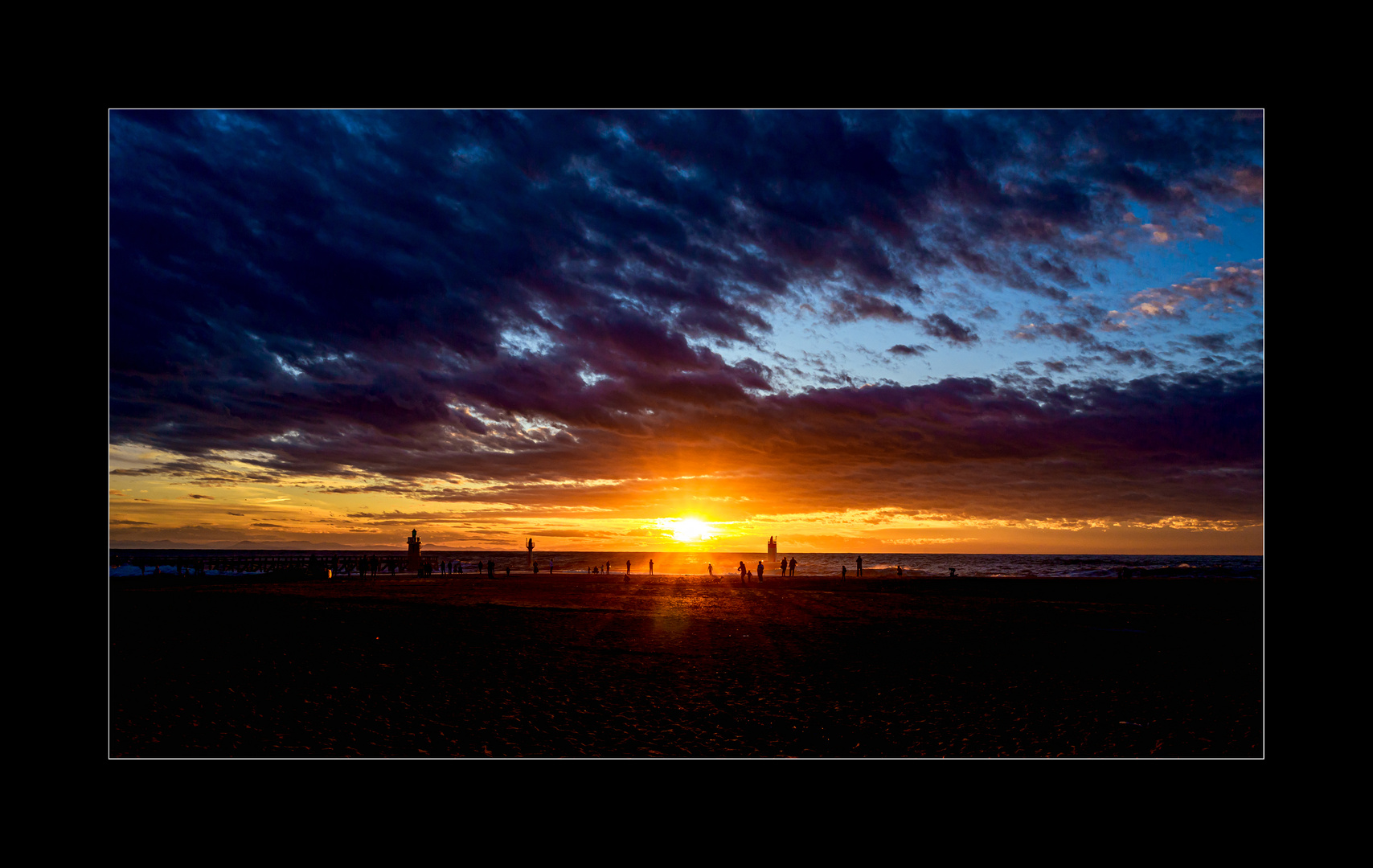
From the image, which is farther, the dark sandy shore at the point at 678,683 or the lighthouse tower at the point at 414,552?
the lighthouse tower at the point at 414,552

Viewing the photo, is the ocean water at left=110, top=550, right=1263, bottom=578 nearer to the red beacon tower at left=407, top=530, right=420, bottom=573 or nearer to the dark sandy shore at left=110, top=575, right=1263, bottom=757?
the red beacon tower at left=407, top=530, right=420, bottom=573

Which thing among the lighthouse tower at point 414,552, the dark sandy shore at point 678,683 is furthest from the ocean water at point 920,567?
the dark sandy shore at point 678,683

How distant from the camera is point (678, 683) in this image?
1348 centimetres

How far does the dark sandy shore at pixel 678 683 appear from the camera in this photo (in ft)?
32.7

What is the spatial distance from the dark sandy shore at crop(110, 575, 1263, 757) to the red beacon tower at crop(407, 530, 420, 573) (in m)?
41.2

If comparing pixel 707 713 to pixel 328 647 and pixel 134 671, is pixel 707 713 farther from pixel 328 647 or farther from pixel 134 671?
pixel 134 671

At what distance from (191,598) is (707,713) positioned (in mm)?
32486

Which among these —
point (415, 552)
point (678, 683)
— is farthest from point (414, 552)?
point (678, 683)

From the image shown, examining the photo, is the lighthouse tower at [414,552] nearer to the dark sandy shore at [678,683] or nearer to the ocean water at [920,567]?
the ocean water at [920,567]

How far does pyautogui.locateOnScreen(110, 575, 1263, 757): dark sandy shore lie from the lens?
9977 mm

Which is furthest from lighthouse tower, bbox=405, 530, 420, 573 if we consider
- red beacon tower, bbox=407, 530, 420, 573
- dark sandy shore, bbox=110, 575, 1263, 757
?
dark sandy shore, bbox=110, 575, 1263, 757

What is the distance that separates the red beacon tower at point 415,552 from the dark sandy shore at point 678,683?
41194 millimetres
